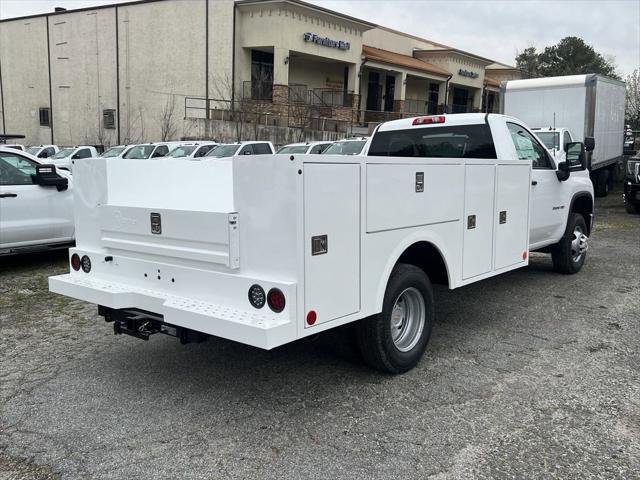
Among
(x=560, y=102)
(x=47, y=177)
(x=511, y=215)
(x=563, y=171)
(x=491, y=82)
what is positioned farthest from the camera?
(x=491, y=82)

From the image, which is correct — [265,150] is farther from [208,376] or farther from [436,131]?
[208,376]

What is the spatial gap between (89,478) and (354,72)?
105 ft

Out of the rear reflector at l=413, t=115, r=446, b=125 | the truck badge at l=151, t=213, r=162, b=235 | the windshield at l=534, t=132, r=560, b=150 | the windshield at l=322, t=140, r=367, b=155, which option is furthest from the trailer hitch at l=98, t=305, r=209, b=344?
the windshield at l=322, t=140, r=367, b=155

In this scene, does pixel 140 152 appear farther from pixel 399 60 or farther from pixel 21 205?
pixel 399 60

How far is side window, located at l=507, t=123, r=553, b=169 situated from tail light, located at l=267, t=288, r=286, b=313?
13.3ft

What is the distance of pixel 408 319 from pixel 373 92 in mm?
34775

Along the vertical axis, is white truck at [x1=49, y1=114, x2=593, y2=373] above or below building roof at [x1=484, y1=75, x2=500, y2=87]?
below

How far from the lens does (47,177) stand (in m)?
8.41

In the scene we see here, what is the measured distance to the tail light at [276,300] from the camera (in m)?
3.49

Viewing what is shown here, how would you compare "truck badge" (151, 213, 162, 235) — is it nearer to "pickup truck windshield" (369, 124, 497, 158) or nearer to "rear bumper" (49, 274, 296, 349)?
"rear bumper" (49, 274, 296, 349)

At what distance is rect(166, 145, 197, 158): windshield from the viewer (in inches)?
732

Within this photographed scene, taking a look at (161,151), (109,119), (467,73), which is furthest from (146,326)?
(467,73)

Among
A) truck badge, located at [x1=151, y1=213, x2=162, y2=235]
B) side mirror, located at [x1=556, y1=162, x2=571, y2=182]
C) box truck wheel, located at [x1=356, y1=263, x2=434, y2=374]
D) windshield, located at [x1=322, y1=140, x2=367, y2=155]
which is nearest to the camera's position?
truck badge, located at [x1=151, y1=213, x2=162, y2=235]

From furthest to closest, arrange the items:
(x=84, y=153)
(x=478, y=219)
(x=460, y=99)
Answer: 1. (x=460, y=99)
2. (x=84, y=153)
3. (x=478, y=219)
